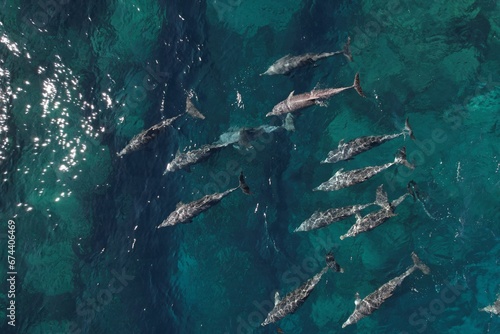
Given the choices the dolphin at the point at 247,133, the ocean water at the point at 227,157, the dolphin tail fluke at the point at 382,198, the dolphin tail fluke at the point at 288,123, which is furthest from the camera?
the ocean water at the point at 227,157

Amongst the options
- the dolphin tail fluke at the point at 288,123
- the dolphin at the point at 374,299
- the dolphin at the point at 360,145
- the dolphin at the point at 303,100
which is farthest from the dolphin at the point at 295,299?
the dolphin at the point at 303,100

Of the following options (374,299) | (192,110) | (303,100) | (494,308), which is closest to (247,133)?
(192,110)

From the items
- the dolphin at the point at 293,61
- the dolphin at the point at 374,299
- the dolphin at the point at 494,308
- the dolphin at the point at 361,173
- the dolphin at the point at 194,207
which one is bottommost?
the dolphin at the point at 494,308

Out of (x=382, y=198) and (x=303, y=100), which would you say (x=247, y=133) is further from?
(x=382, y=198)

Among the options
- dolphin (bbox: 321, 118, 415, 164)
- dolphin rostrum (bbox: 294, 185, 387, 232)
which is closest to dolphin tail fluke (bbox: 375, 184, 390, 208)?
dolphin rostrum (bbox: 294, 185, 387, 232)

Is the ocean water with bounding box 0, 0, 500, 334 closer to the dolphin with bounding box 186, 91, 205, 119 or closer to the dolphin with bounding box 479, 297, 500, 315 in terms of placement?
the dolphin with bounding box 186, 91, 205, 119

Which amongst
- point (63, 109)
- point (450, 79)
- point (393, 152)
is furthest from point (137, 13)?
point (450, 79)

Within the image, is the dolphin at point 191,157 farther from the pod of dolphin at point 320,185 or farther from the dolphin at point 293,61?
the dolphin at point 293,61
